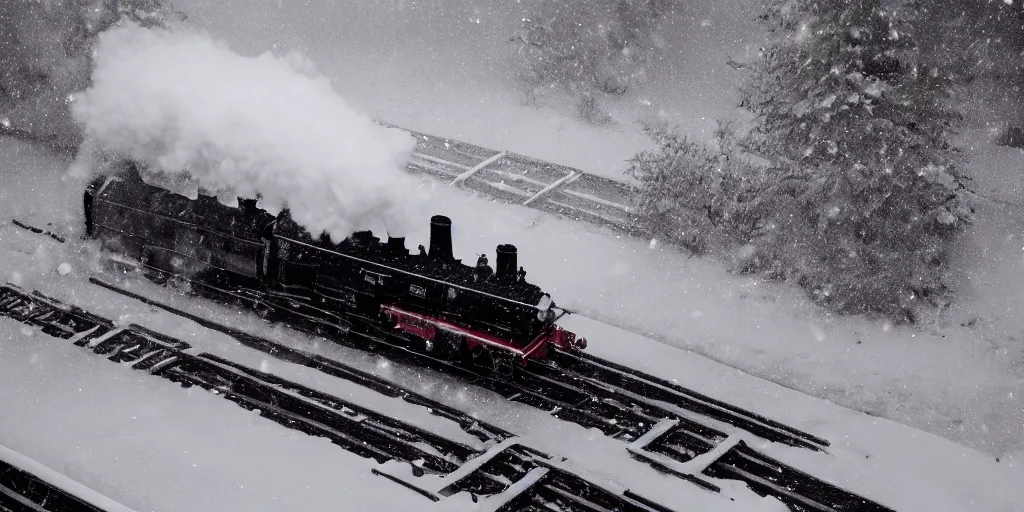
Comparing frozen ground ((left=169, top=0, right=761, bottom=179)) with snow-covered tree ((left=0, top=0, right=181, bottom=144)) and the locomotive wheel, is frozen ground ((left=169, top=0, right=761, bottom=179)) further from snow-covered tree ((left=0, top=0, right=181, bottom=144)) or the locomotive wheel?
the locomotive wheel

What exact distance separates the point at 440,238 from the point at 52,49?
12066mm

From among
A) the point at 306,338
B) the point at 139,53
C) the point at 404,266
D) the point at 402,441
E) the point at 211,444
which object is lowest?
the point at 211,444

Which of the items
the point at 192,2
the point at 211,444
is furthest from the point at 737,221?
the point at 192,2

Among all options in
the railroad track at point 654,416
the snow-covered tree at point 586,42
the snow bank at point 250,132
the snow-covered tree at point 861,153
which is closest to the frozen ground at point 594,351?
the railroad track at point 654,416

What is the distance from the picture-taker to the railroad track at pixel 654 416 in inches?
419

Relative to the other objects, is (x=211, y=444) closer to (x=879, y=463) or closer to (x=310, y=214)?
(x=310, y=214)

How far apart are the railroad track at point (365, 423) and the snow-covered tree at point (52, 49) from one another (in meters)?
7.15

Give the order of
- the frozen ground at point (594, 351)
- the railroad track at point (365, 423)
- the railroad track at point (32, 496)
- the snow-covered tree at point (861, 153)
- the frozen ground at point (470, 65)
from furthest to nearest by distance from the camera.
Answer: the frozen ground at point (470, 65), the snow-covered tree at point (861, 153), the frozen ground at point (594, 351), the railroad track at point (365, 423), the railroad track at point (32, 496)

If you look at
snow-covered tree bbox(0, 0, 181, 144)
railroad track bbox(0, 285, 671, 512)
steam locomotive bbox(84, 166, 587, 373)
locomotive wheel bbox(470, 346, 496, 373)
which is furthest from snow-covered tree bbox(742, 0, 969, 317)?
snow-covered tree bbox(0, 0, 181, 144)

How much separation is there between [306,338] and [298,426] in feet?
8.44

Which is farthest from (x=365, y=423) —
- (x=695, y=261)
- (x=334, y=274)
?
(x=695, y=261)

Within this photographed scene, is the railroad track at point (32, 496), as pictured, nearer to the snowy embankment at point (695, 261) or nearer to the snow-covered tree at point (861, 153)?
the snowy embankment at point (695, 261)

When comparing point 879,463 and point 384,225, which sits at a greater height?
point 384,225

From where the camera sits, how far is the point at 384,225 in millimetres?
12875
